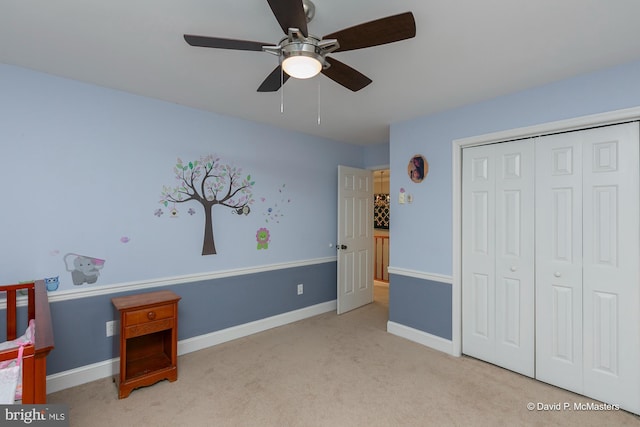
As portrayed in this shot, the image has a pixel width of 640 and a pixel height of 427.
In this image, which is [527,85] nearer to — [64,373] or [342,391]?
[342,391]

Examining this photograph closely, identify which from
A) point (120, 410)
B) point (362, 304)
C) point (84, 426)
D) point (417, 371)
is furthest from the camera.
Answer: point (362, 304)

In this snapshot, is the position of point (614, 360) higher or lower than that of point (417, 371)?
higher

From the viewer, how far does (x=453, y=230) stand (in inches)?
116

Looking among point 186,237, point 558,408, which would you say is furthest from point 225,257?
point 558,408

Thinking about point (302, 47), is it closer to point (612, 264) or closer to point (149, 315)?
point (149, 315)

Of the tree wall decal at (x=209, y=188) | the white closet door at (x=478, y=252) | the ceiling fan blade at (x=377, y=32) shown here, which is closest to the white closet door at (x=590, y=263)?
the white closet door at (x=478, y=252)

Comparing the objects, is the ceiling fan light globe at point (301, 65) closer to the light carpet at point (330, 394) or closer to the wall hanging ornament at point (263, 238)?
the light carpet at point (330, 394)

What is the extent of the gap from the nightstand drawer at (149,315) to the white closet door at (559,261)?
2941 millimetres

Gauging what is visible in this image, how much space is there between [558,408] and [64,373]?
3.60 m

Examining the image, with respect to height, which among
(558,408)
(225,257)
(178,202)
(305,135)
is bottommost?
(558,408)

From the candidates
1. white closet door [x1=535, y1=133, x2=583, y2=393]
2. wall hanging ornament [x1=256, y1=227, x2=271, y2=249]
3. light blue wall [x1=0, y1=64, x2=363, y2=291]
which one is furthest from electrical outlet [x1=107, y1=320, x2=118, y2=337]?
white closet door [x1=535, y1=133, x2=583, y2=393]

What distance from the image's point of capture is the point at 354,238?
4289mm

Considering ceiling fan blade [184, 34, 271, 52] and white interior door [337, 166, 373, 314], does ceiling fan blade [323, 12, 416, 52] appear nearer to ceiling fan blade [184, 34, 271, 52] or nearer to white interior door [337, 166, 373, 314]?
ceiling fan blade [184, 34, 271, 52]

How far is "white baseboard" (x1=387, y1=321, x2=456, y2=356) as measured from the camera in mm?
2997
